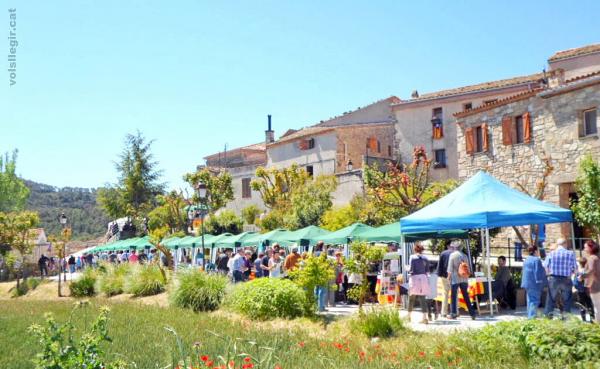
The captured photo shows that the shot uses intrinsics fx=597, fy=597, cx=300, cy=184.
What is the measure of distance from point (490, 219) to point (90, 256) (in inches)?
1371

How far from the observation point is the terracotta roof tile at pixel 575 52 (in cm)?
2866

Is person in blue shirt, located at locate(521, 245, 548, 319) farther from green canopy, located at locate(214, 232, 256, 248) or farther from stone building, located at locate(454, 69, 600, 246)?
green canopy, located at locate(214, 232, 256, 248)

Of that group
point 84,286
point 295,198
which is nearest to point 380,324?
point 84,286

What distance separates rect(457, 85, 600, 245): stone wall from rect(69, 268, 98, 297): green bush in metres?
16.7

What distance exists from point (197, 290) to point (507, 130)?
17.3 meters

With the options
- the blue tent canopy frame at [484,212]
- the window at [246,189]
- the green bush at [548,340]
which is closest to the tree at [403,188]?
the blue tent canopy frame at [484,212]

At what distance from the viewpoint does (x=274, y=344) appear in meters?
7.70

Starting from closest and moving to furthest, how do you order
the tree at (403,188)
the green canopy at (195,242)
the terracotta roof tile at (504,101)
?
the tree at (403,188) < the terracotta roof tile at (504,101) < the green canopy at (195,242)

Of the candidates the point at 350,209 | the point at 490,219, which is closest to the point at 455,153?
the point at 350,209

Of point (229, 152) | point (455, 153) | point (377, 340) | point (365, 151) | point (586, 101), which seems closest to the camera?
point (377, 340)

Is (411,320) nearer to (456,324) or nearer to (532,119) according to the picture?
(456,324)

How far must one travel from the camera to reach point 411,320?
11.9 metres

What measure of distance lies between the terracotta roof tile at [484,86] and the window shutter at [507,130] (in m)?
6.94

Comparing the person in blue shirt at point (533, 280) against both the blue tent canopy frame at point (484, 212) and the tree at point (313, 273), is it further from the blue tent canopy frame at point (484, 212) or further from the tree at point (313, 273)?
the tree at point (313, 273)
